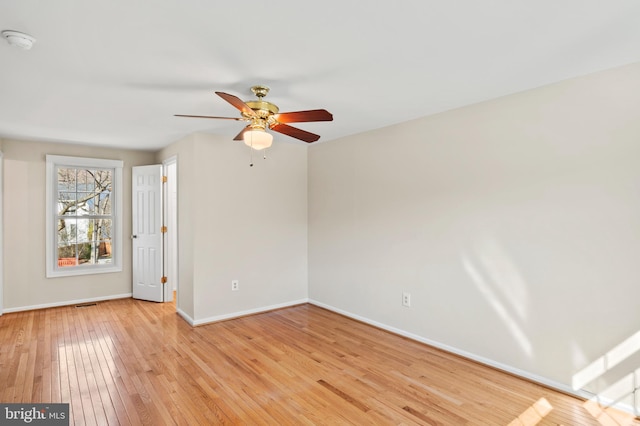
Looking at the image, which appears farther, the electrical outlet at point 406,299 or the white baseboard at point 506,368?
the electrical outlet at point 406,299

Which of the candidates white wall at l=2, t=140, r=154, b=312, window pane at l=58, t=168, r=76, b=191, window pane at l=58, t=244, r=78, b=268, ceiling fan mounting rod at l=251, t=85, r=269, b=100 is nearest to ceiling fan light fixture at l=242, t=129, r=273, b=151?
ceiling fan mounting rod at l=251, t=85, r=269, b=100

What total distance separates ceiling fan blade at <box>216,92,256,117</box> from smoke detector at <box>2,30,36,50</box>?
99cm

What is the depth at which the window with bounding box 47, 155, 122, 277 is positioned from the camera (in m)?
4.87

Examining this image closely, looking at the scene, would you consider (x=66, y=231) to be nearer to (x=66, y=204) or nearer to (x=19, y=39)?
(x=66, y=204)

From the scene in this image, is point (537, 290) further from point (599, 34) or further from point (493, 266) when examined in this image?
point (599, 34)

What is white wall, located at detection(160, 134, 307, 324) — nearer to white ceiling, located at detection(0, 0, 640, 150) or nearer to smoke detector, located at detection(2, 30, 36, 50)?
white ceiling, located at detection(0, 0, 640, 150)

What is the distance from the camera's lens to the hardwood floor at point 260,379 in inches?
91.1

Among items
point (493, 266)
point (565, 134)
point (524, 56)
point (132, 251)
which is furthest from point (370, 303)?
point (132, 251)

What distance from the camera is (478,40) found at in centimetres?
197

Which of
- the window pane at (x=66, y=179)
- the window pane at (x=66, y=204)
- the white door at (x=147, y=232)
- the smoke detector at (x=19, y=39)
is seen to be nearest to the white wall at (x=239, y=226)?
the white door at (x=147, y=232)

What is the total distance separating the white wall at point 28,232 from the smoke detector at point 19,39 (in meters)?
3.57

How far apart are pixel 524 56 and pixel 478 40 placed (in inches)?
17.1

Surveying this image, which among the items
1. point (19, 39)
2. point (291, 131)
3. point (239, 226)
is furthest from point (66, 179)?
point (291, 131)

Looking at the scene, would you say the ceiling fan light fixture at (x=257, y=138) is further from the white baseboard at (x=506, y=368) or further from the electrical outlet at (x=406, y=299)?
the white baseboard at (x=506, y=368)
